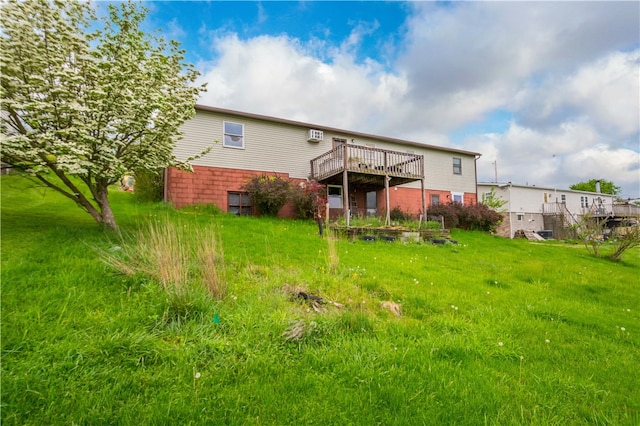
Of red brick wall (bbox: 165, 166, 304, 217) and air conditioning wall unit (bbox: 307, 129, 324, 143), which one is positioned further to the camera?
air conditioning wall unit (bbox: 307, 129, 324, 143)

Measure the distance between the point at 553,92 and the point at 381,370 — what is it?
1637 centimetres

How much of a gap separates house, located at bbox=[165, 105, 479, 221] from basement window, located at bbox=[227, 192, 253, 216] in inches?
1.9

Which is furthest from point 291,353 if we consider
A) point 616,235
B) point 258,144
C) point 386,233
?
point 616,235

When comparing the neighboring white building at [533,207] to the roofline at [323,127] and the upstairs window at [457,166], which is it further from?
the roofline at [323,127]

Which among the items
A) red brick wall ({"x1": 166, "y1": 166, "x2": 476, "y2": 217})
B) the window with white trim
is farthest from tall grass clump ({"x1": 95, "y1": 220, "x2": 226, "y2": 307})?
the window with white trim

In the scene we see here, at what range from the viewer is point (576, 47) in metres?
8.38

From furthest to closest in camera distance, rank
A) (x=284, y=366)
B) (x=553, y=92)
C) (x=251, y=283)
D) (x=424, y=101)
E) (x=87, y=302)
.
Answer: (x=424, y=101)
(x=553, y=92)
(x=251, y=283)
(x=87, y=302)
(x=284, y=366)

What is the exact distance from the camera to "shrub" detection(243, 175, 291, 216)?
1331 cm

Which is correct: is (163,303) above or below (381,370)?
above

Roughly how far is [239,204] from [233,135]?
3.48 m

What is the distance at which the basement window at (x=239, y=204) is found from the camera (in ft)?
46.0

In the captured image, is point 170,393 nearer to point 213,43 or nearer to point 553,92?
point 213,43

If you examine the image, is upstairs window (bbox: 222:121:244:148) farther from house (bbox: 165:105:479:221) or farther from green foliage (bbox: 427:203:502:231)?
A: green foliage (bbox: 427:203:502:231)

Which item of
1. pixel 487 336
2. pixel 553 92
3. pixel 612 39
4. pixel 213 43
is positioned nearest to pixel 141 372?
pixel 487 336
